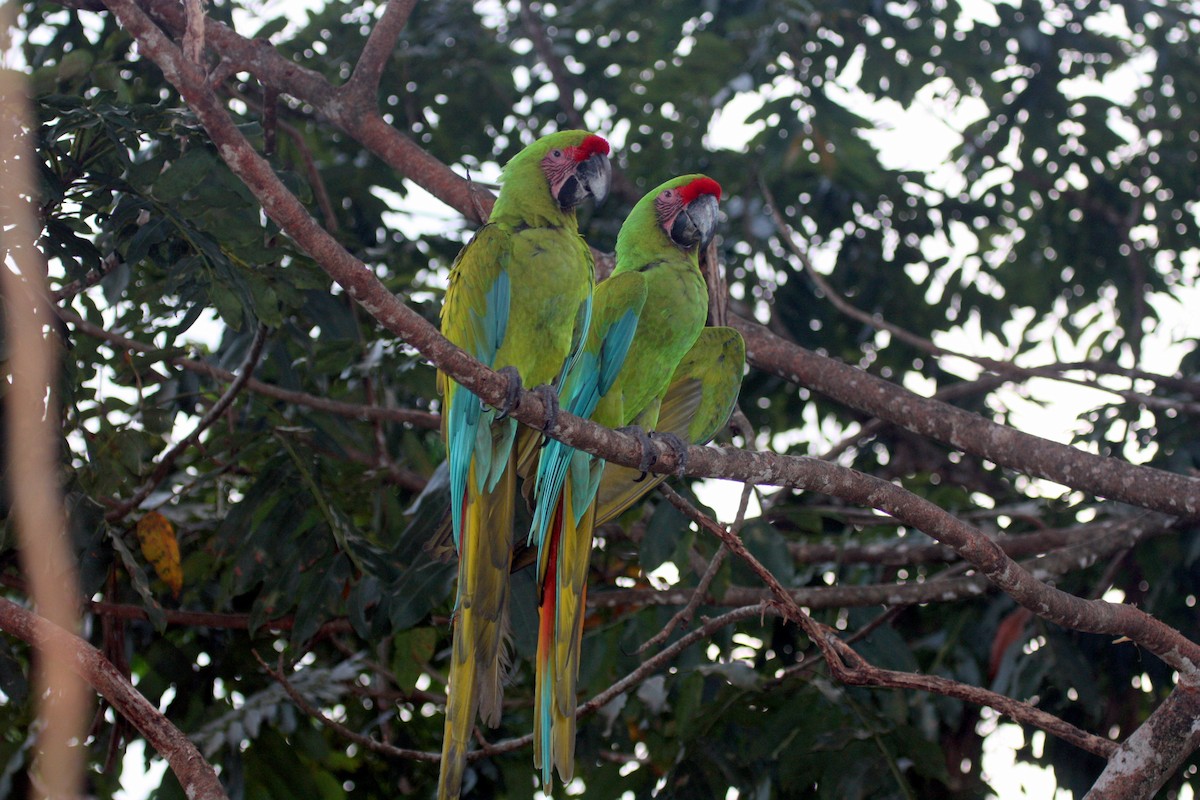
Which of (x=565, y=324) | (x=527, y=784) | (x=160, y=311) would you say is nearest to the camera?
(x=565, y=324)

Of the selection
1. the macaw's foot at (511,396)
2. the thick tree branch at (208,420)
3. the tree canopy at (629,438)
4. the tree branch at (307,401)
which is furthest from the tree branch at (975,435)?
the thick tree branch at (208,420)

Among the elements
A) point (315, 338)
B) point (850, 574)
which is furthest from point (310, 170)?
point (850, 574)

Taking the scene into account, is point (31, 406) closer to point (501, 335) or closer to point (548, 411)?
point (501, 335)

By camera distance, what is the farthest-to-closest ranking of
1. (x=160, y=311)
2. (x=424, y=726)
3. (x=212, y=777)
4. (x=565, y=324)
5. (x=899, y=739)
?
(x=424, y=726), (x=160, y=311), (x=899, y=739), (x=565, y=324), (x=212, y=777)

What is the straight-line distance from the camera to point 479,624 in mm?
1881

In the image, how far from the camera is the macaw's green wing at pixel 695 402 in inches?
89.2

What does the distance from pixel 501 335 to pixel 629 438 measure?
0.37 m

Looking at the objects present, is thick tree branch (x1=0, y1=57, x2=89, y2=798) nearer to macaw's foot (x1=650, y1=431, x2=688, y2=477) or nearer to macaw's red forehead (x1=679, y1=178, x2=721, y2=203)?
macaw's foot (x1=650, y1=431, x2=688, y2=477)

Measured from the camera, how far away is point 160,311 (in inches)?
96.7

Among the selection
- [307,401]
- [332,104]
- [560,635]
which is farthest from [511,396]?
[332,104]

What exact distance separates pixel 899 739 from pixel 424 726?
4.18 ft

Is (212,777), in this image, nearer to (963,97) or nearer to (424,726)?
(424,726)

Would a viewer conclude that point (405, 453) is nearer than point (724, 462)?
No

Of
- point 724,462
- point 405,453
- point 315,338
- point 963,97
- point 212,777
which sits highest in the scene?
point 963,97
